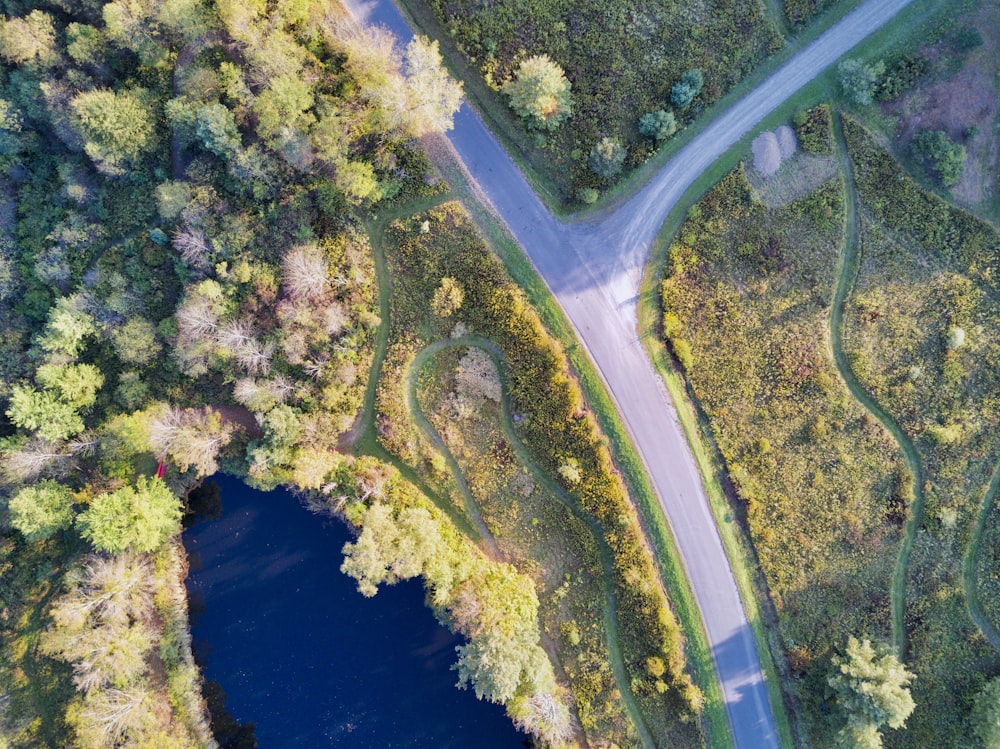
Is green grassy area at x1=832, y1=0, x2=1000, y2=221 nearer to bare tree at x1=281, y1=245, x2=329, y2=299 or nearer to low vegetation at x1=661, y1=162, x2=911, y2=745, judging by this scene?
low vegetation at x1=661, y1=162, x2=911, y2=745

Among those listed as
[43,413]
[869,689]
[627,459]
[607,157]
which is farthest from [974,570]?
[43,413]

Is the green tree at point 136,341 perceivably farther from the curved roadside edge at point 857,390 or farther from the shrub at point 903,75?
the shrub at point 903,75

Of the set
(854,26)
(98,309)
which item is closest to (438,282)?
(98,309)

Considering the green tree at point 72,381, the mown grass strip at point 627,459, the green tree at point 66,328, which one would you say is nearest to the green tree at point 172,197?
the green tree at point 66,328

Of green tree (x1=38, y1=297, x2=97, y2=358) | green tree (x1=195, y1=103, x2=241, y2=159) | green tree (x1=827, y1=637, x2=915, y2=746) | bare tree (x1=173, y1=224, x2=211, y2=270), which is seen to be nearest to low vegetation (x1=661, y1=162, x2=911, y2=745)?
green tree (x1=827, y1=637, x2=915, y2=746)

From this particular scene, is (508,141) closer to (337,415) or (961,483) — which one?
(337,415)
